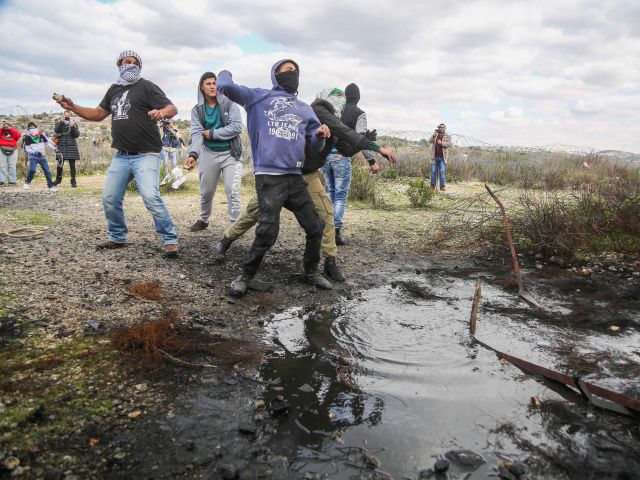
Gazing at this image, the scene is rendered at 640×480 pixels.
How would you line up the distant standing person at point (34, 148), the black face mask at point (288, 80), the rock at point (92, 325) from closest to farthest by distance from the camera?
the rock at point (92, 325) → the black face mask at point (288, 80) → the distant standing person at point (34, 148)

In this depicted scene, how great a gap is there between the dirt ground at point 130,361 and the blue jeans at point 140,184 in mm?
430

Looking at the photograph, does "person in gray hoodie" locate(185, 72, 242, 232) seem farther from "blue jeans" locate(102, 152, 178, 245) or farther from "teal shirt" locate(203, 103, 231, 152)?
"blue jeans" locate(102, 152, 178, 245)

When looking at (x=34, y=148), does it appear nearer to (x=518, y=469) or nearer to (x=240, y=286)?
(x=240, y=286)

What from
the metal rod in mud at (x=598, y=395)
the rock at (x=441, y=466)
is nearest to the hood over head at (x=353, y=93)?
the metal rod in mud at (x=598, y=395)

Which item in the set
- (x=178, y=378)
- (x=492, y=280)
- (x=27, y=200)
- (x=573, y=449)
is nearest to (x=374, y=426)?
(x=573, y=449)

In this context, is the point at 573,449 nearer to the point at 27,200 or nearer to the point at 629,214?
the point at 629,214

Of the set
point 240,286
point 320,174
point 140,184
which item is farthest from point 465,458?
point 140,184

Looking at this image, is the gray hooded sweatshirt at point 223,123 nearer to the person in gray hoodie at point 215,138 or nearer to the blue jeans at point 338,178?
the person in gray hoodie at point 215,138

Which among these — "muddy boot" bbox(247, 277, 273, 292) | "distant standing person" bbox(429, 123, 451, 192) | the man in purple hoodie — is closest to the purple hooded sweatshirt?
the man in purple hoodie

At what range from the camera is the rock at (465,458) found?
201 cm

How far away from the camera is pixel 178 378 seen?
2.63 metres

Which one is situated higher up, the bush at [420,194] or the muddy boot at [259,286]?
the bush at [420,194]

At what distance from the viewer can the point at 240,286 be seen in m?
4.11

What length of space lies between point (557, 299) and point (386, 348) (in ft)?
7.22
